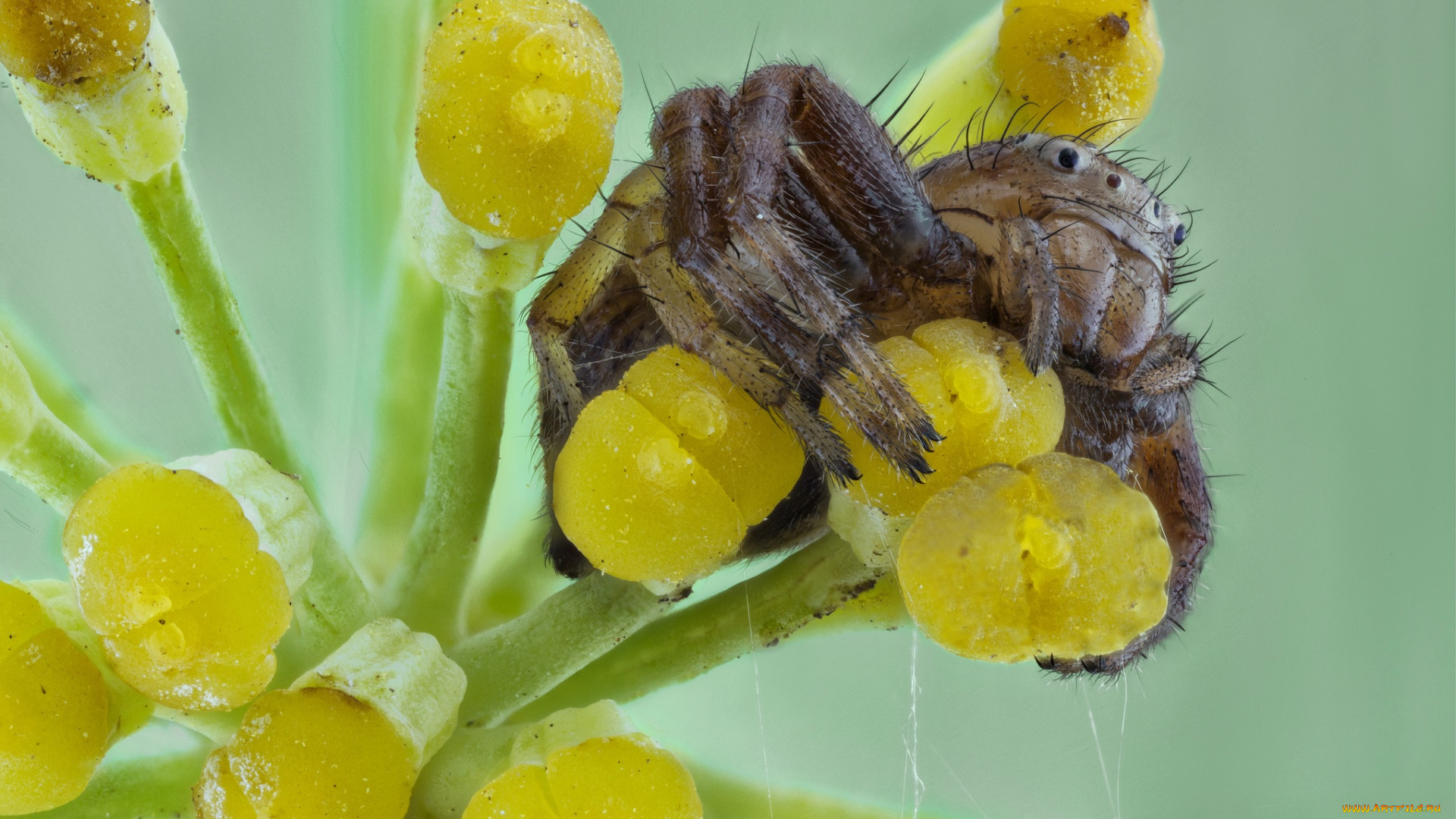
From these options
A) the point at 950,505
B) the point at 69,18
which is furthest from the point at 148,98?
the point at 950,505

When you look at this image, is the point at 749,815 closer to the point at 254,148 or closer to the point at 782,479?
the point at 782,479

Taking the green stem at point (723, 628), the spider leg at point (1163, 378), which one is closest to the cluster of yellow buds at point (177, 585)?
the green stem at point (723, 628)

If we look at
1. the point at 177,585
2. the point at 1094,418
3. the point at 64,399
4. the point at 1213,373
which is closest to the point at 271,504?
the point at 177,585

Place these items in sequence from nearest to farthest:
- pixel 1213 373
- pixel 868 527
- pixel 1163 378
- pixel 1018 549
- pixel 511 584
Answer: pixel 1018 549 → pixel 868 527 → pixel 1163 378 → pixel 511 584 → pixel 1213 373

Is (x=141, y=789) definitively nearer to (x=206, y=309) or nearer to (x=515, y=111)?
(x=206, y=309)

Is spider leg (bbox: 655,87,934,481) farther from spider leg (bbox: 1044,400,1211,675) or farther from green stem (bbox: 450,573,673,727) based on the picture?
spider leg (bbox: 1044,400,1211,675)

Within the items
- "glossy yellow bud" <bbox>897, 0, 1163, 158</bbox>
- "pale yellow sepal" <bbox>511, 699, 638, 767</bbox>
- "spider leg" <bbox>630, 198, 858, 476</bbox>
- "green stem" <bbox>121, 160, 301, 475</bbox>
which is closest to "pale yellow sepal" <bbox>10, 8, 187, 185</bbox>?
"green stem" <bbox>121, 160, 301, 475</bbox>

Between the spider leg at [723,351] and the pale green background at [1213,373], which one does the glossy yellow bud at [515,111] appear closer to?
the spider leg at [723,351]

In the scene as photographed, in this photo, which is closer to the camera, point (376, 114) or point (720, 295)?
point (720, 295)
